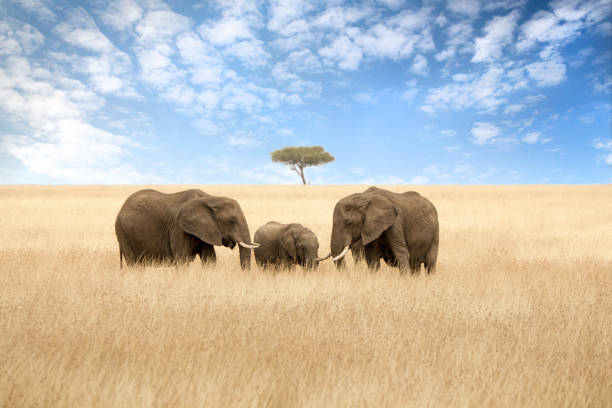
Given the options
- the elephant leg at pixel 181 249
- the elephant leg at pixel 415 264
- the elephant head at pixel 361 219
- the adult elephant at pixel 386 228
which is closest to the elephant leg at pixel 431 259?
the adult elephant at pixel 386 228

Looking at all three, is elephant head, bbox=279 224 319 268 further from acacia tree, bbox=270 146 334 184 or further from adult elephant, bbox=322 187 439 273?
acacia tree, bbox=270 146 334 184

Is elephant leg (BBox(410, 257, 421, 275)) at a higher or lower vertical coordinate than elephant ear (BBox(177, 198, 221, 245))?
lower

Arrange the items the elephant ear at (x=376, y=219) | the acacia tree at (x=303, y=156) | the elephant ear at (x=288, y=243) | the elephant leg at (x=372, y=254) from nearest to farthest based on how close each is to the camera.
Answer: the elephant ear at (x=376, y=219), the elephant leg at (x=372, y=254), the elephant ear at (x=288, y=243), the acacia tree at (x=303, y=156)

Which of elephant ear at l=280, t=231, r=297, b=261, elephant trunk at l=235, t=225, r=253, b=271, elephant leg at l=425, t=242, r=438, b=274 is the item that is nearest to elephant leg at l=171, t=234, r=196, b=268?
elephant trunk at l=235, t=225, r=253, b=271

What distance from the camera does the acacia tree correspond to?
68.6 metres

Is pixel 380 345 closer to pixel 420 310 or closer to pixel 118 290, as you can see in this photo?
pixel 420 310

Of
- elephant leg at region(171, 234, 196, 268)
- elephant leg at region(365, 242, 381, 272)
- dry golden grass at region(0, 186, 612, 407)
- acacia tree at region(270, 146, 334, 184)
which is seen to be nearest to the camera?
dry golden grass at region(0, 186, 612, 407)

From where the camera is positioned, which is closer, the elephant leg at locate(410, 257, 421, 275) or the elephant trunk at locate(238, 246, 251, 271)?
the elephant trunk at locate(238, 246, 251, 271)

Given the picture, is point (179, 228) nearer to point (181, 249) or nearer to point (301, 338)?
point (181, 249)

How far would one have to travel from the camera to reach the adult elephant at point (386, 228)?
27.5ft

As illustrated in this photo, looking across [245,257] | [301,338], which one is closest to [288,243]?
[245,257]

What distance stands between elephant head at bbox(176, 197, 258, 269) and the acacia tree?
198 feet

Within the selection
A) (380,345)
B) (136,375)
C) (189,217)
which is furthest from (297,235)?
(136,375)

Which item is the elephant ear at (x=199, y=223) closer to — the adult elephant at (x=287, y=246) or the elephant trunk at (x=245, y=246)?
the elephant trunk at (x=245, y=246)
